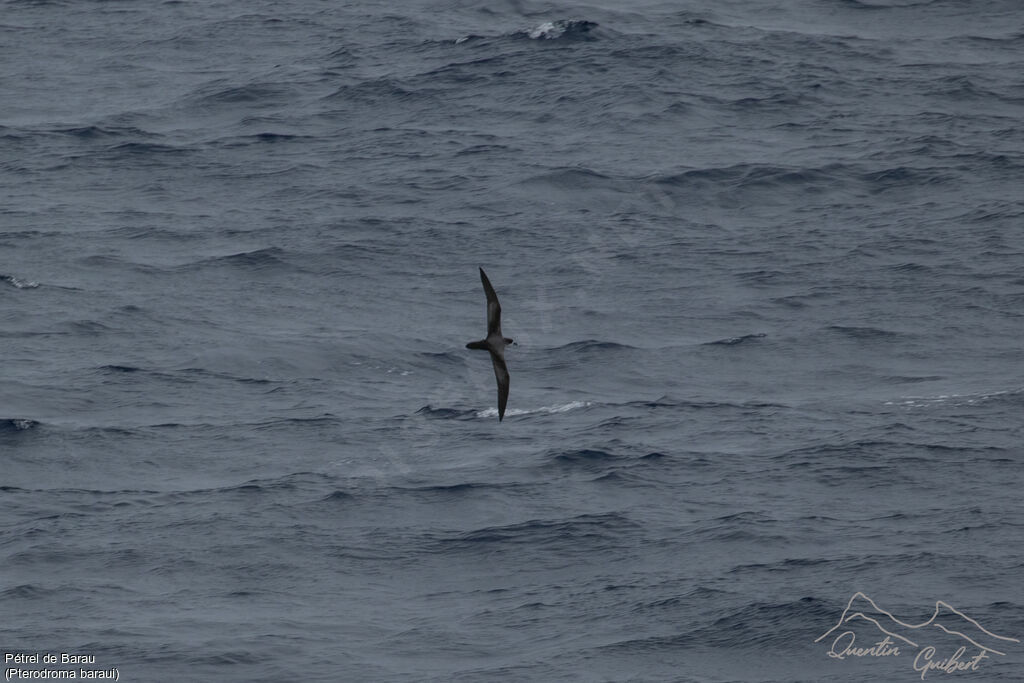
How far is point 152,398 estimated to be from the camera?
128 feet

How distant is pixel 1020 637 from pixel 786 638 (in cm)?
358

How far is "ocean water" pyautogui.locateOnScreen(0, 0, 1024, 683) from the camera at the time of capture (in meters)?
32.1

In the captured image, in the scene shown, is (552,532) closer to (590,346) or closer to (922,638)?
(922,638)

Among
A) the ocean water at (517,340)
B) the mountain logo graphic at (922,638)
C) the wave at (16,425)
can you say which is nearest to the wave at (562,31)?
the ocean water at (517,340)

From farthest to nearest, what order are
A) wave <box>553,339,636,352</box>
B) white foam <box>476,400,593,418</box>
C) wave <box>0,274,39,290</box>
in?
1. wave <box>0,274,39,290</box>
2. wave <box>553,339,636,352</box>
3. white foam <box>476,400,593,418</box>

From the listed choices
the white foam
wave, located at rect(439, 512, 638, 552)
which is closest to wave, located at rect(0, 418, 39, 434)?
the white foam

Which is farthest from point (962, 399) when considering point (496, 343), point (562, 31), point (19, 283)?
point (19, 283)

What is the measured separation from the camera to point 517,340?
41.1 metres

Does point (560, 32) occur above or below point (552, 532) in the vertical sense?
above

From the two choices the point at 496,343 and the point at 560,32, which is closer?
the point at 496,343

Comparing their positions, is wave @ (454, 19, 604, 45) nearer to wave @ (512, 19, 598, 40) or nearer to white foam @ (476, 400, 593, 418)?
wave @ (512, 19, 598, 40)

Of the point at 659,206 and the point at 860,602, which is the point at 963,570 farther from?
the point at 659,206

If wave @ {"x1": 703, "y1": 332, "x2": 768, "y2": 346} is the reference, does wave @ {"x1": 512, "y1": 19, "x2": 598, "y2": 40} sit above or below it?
above

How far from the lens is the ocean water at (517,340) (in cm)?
3206
